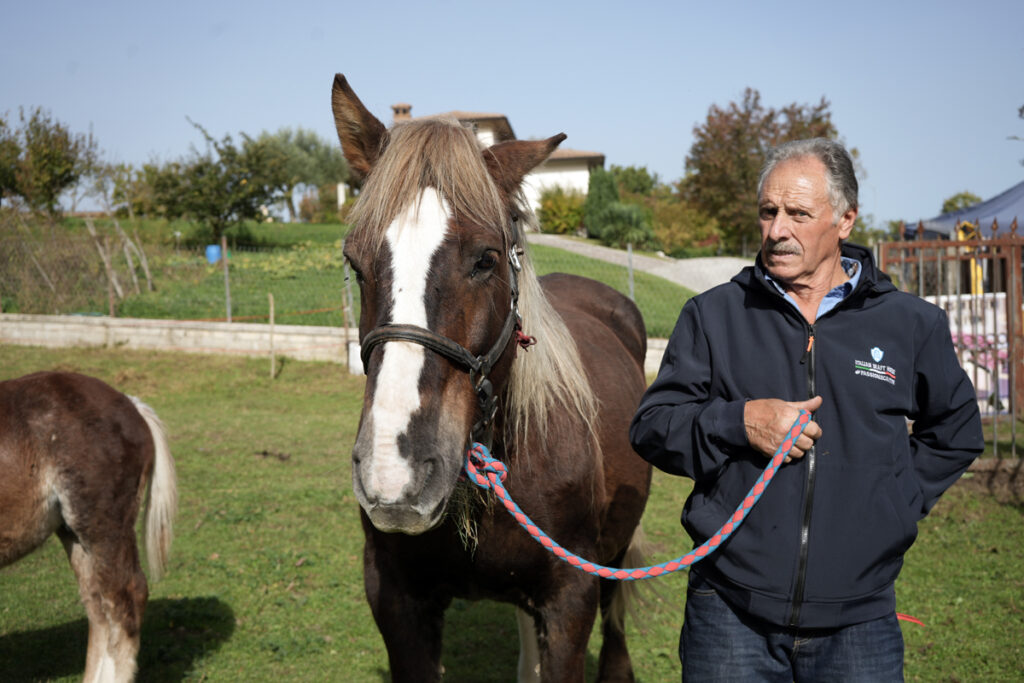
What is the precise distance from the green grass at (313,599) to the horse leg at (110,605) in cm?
49

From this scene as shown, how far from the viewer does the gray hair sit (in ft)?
5.94

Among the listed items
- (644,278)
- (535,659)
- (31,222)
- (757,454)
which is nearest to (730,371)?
(757,454)

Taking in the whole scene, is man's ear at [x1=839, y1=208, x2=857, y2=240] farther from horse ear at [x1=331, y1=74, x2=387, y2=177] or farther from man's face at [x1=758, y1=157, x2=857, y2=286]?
horse ear at [x1=331, y1=74, x2=387, y2=177]

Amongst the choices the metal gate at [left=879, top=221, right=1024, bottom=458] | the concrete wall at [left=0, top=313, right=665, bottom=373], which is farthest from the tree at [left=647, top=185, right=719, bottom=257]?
the metal gate at [left=879, top=221, right=1024, bottom=458]

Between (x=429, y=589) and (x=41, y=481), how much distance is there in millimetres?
2218

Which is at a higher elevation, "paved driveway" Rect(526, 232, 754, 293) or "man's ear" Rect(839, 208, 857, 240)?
"man's ear" Rect(839, 208, 857, 240)

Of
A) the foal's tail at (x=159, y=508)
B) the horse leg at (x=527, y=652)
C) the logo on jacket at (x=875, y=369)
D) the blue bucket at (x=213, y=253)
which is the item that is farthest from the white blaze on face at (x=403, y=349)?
the blue bucket at (x=213, y=253)

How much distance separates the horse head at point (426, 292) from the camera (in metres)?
A: 1.62

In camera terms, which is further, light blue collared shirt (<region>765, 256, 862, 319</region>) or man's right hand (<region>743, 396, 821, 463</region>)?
light blue collared shirt (<region>765, 256, 862, 319</region>)

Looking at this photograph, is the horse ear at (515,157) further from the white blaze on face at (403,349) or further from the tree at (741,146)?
the tree at (741,146)

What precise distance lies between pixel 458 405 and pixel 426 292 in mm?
280

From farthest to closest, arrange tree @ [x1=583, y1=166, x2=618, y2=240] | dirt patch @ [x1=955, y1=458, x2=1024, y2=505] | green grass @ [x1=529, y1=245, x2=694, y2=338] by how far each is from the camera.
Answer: tree @ [x1=583, y1=166, x2=618, y2=240], green grass @ [x1=529, y1=245, x2=694, y2=338], dirt patch @ [x1=955, y1=458, x2=1024, y2=505]

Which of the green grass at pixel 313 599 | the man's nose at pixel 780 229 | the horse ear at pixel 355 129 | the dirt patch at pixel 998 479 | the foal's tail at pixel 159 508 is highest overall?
the horse ear at pixel 355 129

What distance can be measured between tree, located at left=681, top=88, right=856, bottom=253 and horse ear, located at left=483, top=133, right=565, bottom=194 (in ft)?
87.4
